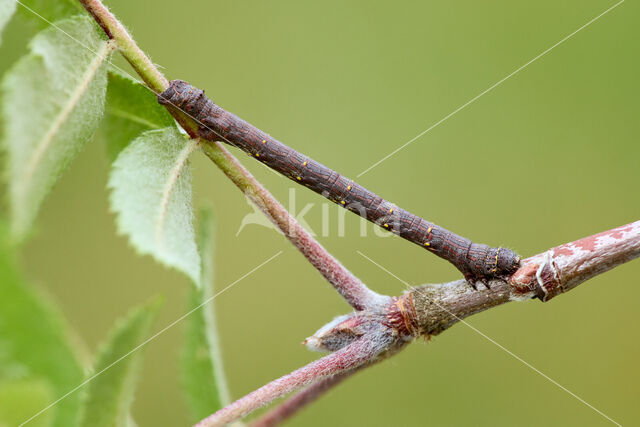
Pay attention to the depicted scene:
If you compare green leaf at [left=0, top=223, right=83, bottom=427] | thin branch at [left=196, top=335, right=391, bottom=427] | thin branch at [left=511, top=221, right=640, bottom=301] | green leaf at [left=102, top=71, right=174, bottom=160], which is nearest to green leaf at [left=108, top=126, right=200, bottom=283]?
green leaf at [left=102, top=71, right=174, bottom=160]

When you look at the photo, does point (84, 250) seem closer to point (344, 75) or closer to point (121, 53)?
point (344, 75)

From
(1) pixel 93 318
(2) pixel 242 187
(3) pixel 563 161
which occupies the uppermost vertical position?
(1) pixel 93 318

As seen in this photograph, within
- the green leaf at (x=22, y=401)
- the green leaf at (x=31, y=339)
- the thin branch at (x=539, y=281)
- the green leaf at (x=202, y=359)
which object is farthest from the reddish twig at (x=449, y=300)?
the green leaf at (x=31, y=339)

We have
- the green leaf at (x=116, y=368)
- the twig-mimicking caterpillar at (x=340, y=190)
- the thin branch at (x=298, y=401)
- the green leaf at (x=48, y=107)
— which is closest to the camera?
the green leaf at (x=48, y=107)

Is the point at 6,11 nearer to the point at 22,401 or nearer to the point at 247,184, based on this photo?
the point at 247,184

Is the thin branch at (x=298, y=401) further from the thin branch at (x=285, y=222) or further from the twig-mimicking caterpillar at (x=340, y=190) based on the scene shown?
the twig-mimicking caterpillar at (x=340, y=190)

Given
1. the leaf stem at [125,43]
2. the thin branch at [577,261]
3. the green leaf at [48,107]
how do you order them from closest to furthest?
the green leaf at [48,107]
the thin branch at [577,261]
the leaf stem at [125,43]

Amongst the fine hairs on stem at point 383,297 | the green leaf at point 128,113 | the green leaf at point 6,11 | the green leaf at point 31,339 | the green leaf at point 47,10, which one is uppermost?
the green leaf at point 47,10

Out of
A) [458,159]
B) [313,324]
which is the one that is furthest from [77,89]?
[458,159]
